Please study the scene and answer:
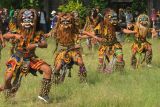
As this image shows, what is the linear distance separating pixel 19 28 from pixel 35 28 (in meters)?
0.31

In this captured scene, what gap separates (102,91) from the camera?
35.4ft

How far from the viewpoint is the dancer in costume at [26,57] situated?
9625 mm

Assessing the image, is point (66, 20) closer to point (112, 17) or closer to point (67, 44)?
point (67, 44)

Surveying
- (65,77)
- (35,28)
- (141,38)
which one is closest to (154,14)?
(141,38)

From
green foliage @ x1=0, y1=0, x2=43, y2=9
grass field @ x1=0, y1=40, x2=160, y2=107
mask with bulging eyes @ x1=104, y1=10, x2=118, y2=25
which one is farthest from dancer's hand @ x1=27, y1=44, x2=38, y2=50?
green foliage @ x1=0, y1=0, x2=43, y2=9

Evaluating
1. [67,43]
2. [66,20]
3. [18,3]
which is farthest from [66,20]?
[18,3]

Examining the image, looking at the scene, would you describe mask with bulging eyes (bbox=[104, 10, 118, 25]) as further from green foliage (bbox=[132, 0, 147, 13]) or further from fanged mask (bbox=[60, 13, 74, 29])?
green foliage (bbox=[132, 0, 147, 13])

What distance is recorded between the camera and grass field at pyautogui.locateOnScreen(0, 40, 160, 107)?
9508 mm

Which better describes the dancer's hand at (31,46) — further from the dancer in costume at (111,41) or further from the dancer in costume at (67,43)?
the dancer in costume at (111,41)

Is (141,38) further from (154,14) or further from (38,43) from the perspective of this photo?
(154,14)

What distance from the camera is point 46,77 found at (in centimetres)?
961

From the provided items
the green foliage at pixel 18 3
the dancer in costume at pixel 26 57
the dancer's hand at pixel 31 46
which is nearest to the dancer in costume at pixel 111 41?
the dancer in costume at pixel 26 57

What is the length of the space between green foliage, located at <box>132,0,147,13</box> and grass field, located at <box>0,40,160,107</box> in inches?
505

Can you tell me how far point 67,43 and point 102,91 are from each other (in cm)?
149
